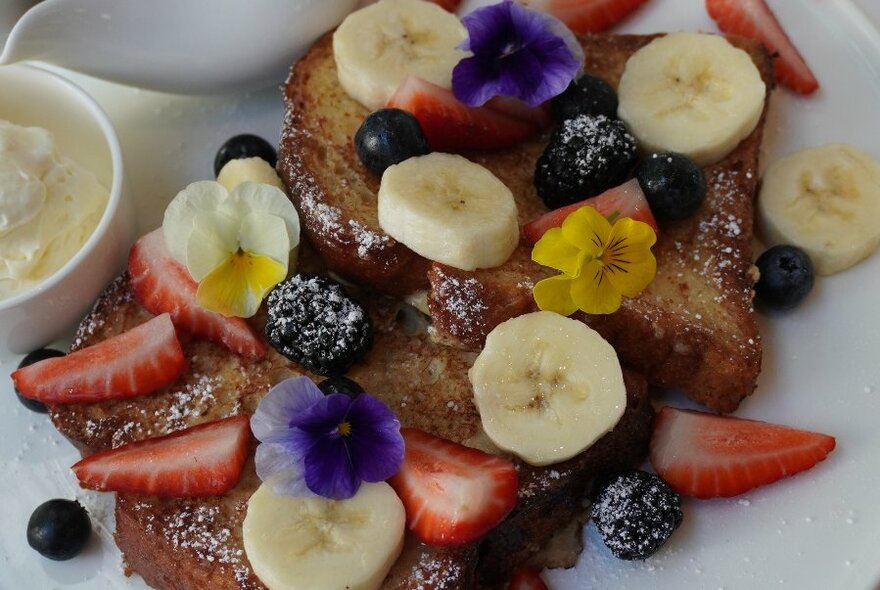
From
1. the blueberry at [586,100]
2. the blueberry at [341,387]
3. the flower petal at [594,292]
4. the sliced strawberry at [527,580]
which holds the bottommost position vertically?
the sliced strawberry at [527,580]

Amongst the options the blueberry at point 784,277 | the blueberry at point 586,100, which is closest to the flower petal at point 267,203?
the blueberry at point 586,100

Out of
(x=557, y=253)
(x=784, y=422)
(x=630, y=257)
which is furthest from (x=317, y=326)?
(x=784, y=422)

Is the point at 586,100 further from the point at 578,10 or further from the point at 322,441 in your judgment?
the point at 322,441

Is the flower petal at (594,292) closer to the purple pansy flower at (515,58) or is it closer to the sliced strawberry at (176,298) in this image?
the purple pansy flower at (515,58)

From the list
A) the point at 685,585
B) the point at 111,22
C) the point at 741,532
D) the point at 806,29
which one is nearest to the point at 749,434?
the point at 741,532

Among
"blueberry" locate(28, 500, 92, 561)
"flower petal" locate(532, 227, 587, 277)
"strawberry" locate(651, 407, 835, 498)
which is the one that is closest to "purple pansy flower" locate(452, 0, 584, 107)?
"flower petal" locate(532, 227, 587, 277)

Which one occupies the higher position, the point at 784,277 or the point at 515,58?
the point at 515,58

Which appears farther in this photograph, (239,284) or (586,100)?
(586,100)
